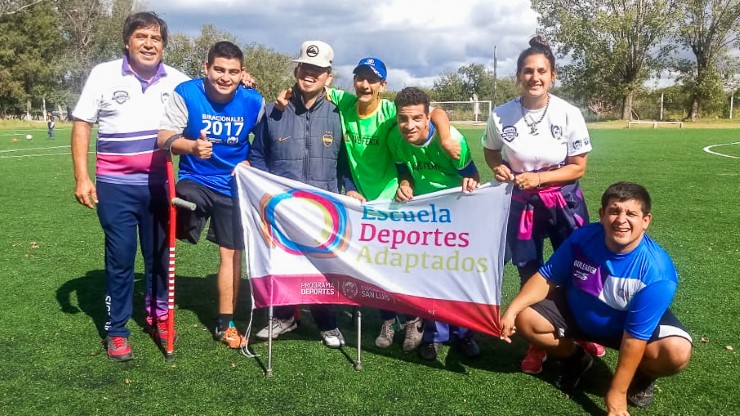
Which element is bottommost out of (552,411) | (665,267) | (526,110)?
(552,411)

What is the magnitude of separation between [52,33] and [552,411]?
214ft

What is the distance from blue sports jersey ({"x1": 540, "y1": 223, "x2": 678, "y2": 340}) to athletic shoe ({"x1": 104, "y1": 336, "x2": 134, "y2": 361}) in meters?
2.82

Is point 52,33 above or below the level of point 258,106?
above

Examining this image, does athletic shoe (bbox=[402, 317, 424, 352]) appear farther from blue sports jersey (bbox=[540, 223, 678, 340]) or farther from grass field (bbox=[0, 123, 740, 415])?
blue sports jersey (bbox=[540, 223, 678, 340])

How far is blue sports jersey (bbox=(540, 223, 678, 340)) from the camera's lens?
3.32 metres

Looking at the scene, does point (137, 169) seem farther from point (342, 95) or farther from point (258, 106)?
point (342, 95)

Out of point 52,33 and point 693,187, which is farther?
point 52,33

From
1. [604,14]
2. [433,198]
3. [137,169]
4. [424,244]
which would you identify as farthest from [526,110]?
[604,14]

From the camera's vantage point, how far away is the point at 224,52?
4.11 metres

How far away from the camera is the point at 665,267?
3389 mm

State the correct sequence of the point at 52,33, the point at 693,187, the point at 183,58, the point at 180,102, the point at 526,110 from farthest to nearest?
the point at 183,58
the point at 52,33
the point at 693,187
the point at 180,102
the point at 526,110

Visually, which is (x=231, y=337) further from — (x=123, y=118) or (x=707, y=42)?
(x=707, y=42)

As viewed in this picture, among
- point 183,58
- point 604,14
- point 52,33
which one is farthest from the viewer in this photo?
point 183,58

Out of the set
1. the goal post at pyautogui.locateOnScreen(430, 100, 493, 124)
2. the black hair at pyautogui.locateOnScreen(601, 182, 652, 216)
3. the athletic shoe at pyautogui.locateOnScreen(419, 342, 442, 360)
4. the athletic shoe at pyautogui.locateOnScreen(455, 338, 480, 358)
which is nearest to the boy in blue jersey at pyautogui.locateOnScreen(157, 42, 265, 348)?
the athletic shoe at pyautogui.locateOnScreen(419, 342, 442, 360)
